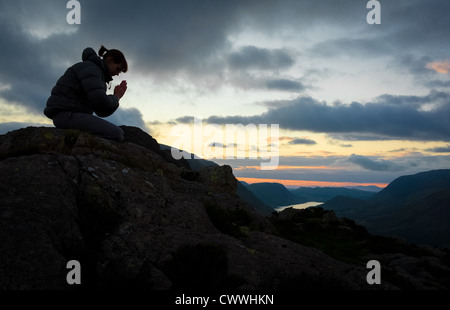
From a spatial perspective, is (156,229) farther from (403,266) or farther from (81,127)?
(403,266)

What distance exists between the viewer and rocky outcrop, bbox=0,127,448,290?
5395 millimetres

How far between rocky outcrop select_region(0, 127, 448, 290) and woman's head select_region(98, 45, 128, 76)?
89.4 inches

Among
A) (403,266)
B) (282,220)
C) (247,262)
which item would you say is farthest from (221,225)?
(282,220)

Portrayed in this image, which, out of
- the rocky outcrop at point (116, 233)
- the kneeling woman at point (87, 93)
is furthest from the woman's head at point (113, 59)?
the rocky outcrop at point (116, 233)

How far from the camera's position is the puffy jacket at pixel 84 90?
8.77 meters

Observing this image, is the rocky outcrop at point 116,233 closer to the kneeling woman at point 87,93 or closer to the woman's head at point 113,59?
the kneeling woman at point 87,93

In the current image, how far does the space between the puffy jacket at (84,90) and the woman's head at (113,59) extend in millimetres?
153

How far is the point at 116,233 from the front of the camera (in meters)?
6.78

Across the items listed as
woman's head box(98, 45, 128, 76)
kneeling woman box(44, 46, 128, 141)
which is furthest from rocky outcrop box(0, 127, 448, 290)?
woman's head box(98, 45, 128, 76)

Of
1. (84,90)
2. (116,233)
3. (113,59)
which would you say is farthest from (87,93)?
(116,233)

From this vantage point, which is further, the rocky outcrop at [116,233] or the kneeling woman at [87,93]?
the kneeling woman at [87,93]

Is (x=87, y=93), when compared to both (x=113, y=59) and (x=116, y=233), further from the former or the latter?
(x=116, y=233)

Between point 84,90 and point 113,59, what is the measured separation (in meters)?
1.30
